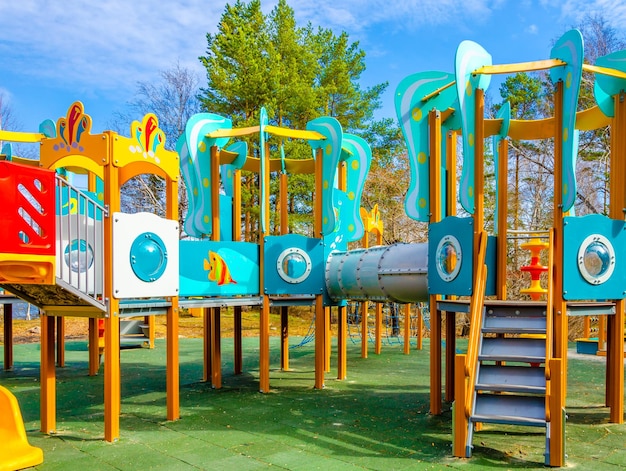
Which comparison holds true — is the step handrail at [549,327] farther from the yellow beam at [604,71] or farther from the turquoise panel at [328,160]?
the turquoise panel at [328,160]

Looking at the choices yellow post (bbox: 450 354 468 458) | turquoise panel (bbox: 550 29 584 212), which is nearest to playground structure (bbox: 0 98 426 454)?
turquoise panel (bbox: 550 29 584 212)

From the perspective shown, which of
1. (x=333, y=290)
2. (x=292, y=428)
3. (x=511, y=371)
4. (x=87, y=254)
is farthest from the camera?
(x=333, y=290)

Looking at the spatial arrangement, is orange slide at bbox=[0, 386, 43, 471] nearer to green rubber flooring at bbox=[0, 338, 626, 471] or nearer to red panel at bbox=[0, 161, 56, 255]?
green rubber flooring at bbox=[0, 338, 626, 471]

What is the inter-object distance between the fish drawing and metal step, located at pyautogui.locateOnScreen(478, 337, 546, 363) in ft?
13.6

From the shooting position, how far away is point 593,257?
7031 millimetres

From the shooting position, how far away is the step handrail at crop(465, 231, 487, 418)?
6020 mm

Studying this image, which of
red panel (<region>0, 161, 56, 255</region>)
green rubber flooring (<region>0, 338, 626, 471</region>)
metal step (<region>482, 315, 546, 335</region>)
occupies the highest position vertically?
red panel (<region>0, 161, 56, 255</region>)

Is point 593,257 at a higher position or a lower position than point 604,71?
lower

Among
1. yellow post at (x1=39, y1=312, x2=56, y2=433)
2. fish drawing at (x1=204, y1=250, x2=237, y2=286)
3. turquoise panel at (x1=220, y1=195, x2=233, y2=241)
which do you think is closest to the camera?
yellow post at (x1=39, y1=312, x2=56, y2=433)

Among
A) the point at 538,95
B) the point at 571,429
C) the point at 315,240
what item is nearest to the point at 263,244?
the point at 315,240

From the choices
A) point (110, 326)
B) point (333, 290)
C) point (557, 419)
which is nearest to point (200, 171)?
point (333, 290)

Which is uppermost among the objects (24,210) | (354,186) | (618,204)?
(354,186)

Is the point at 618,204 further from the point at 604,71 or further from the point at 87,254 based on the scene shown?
the point at 87,254

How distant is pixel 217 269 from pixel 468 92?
448 centimetres
